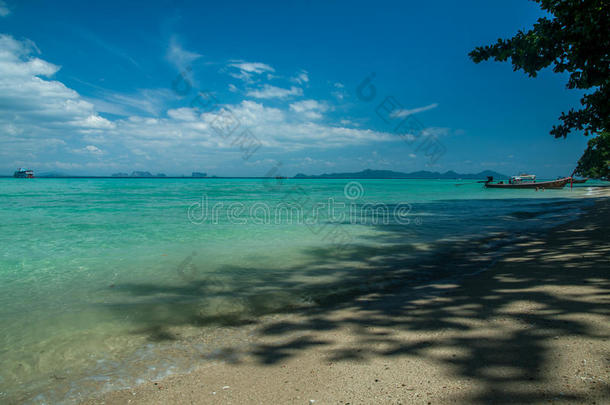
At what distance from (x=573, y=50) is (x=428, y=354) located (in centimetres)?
835

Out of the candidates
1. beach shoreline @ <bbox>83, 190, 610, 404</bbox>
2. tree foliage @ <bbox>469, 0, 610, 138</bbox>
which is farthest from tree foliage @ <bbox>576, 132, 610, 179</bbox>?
beach shoreline @ <bbox>83, 190, 610, 404</bbox>

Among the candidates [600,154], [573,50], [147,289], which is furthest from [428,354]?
[600,154]

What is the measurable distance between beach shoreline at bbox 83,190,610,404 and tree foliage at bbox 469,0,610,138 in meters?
5.31

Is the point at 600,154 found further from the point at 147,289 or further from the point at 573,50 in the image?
the point at 147,289

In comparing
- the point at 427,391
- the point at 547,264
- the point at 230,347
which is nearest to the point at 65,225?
the point at 230,347

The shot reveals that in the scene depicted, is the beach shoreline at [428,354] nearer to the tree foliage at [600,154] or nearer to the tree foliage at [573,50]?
the tree foliage at [573,50]

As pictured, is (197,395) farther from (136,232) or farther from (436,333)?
(136,232)

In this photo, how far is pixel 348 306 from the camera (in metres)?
5.22

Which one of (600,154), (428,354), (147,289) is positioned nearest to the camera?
(428,354)

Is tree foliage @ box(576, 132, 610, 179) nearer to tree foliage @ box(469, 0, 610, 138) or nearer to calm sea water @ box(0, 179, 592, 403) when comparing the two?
tree foliage @ box(469, 0, 610, 138)

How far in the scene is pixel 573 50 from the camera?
23.7ft

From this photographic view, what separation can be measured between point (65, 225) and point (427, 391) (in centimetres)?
1970

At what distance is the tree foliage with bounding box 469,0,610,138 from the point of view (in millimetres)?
6379

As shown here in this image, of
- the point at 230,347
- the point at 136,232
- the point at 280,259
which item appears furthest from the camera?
the point at 136,232
